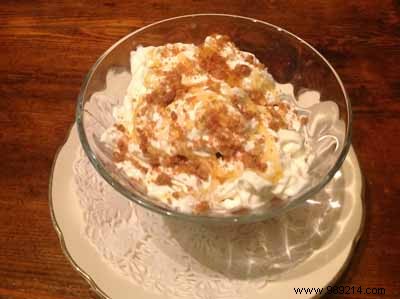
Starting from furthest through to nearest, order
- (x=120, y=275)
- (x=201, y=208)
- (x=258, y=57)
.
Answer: (x=258, y=57) < (x=120, y=275) < (x=201, y=208)

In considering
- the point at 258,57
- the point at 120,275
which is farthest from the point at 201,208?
the point at 258,57

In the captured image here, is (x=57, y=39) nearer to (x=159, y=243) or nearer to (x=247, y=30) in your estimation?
(x=247, y=30)

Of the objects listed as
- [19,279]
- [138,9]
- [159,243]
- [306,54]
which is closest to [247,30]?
[306,54]

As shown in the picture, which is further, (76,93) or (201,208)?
(76,93)

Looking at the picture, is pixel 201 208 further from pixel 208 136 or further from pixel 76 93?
pixel 76 93

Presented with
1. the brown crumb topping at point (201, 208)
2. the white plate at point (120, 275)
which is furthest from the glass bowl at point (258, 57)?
the white plate at point (120, 275)

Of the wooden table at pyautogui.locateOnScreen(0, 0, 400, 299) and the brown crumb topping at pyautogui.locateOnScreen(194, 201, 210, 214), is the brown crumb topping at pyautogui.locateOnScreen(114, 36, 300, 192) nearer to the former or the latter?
the brown crumb topping at pyautogui.locateOnScreen(194, 201, 210, 214)

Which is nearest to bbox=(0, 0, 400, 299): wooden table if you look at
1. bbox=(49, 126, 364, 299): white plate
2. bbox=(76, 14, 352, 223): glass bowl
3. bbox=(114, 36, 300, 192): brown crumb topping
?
bbox=(49, 126, 364, 299): white plate
